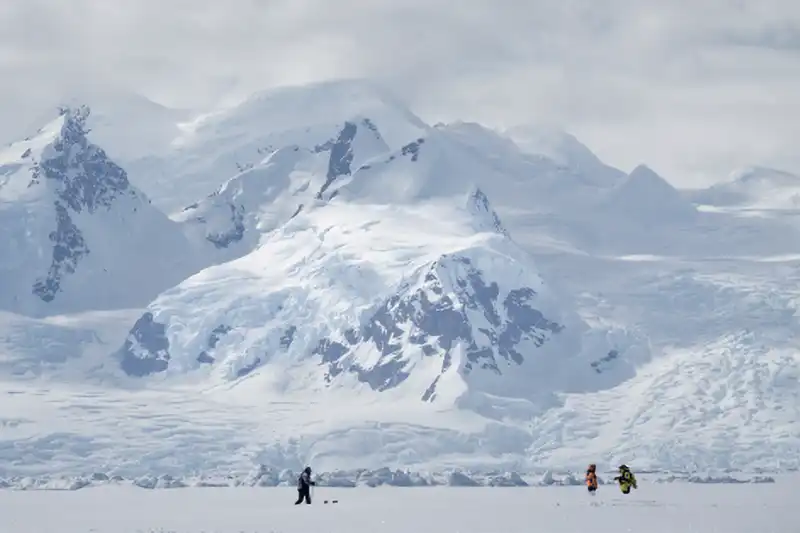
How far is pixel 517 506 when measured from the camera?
97.8 meters

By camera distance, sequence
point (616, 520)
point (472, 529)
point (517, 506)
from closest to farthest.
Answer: point (472, 529) < point (616, 520) < point (517, 506)

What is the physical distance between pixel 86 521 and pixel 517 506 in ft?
87.0

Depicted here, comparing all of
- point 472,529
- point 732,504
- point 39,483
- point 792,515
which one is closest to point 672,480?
point 39,483

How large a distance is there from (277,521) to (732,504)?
30515 millimetres

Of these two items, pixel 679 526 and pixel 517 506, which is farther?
pixel 517 506

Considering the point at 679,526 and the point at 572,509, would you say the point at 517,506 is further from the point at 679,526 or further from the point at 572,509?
the point at 679,526

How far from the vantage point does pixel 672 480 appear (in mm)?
182250

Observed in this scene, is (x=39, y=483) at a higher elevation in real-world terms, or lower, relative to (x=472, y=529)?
higher

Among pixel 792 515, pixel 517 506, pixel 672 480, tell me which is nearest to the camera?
pixel 792 515

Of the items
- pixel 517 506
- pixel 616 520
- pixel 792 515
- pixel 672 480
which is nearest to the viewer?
pixel 616 520

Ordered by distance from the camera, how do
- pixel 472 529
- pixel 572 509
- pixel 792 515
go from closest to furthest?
1. pixel 472 529
2. pixel 792 515
3. pixel 572 509

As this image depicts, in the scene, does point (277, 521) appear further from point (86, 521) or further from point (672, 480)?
point (672, 480)

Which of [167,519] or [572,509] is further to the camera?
[572,509]

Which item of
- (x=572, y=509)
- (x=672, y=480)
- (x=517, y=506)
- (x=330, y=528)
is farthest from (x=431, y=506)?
(x=672, y=480)
